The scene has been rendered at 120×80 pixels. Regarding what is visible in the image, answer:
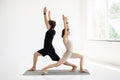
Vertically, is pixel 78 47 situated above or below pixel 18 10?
below

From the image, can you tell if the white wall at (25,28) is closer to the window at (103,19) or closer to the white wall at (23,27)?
the white wall at (23,27)

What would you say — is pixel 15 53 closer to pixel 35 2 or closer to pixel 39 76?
pixel 35 2

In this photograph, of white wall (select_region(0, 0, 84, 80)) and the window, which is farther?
white wall (select_region(0, 0, 84, 80))

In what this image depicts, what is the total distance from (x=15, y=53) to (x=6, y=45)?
0.22m

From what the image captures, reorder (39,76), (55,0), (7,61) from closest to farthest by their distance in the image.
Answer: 1. (39,76)
2. (7,61)
3. (55,0)

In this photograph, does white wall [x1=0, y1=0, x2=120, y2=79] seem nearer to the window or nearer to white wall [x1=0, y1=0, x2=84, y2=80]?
white wall [x1=0, y1=0, x2=84, y2=80]

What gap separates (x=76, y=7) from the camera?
158 inches

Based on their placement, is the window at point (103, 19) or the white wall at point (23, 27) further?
the white wall at point (23, 27)

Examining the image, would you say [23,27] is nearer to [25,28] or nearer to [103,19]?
[25,28]

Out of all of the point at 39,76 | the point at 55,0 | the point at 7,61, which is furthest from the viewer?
the point at 55,0

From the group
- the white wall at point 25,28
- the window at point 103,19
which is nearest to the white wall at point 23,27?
the white wall at point 25,28

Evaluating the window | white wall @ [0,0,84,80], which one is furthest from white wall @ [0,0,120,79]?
the window

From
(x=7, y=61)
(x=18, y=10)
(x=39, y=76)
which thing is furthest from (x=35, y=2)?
(x=39, y=76)

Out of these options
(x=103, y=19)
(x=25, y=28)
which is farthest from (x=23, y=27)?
(x=103, y=19)
